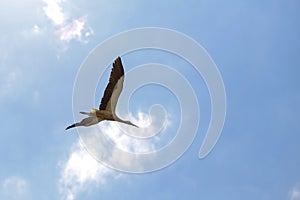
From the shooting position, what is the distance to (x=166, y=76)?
39938mm

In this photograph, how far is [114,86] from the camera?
115 ft

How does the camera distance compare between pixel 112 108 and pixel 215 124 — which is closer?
pixel 112 108

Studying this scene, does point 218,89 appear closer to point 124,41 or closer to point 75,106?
point 124,41

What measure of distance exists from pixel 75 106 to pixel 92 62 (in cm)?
348

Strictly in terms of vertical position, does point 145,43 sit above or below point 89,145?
above

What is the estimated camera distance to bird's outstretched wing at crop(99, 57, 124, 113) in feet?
115

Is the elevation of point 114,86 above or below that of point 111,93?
above

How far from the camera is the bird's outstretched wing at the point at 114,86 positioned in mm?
35062

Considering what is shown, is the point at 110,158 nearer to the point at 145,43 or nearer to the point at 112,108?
the point at 112,108

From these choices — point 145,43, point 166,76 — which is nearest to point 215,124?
point 166,76

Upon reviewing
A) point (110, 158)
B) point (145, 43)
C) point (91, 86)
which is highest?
point (145, 43)

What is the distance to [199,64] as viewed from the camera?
39.8 m

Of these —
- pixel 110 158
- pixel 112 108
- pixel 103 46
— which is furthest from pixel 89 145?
pixel 103 46

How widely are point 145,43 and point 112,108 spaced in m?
6.08
